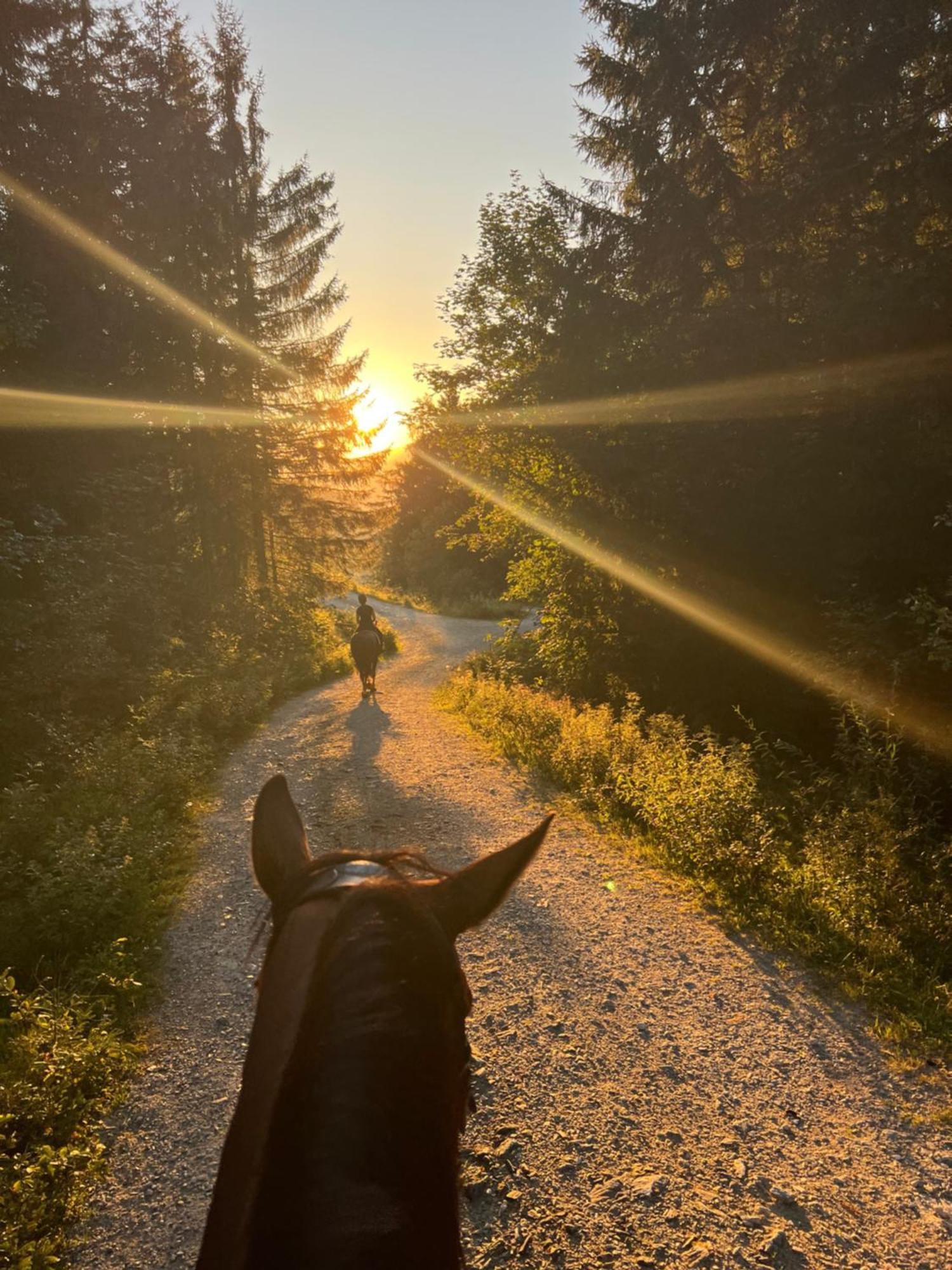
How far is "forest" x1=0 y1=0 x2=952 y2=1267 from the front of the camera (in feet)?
16.7

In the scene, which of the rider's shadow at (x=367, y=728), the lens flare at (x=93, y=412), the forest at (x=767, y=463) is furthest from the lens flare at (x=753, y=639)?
the lens flare at (x=93, y=412)

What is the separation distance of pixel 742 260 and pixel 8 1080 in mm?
13129

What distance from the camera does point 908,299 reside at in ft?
23.7

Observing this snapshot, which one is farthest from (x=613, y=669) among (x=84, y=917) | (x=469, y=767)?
(x=84, y=917)

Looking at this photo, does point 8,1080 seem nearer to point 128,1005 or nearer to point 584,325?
point 128,1005

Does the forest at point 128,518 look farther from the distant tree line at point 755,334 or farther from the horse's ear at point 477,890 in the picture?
the distant tree line at point 755,334

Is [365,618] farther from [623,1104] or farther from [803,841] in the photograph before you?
[623,1104]

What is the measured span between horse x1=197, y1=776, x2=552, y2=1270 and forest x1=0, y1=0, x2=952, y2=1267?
2.90m

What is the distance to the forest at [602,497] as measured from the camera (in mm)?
5086

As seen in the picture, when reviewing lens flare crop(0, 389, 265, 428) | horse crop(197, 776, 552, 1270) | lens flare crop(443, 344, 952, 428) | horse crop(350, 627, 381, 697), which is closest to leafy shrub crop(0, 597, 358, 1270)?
horse crop(197, 776, 552, 1270)

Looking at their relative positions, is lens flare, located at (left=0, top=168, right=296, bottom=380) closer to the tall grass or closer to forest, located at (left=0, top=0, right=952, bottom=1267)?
forest, located at (left=0, top=0, right=952, bottom=1267)

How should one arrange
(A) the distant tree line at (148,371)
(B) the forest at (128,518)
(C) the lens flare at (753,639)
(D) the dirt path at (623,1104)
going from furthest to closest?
(A) the distant tree line at (148,371)
(C) the lens flare at (753,639)
(B) the forest at (128,518)
(D) the dirt path at (623,1104)

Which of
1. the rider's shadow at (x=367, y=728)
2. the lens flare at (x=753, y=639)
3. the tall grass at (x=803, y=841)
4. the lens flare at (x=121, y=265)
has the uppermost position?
the lens flare at (x=121, y=265)

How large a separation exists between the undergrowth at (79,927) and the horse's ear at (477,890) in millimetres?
2886
